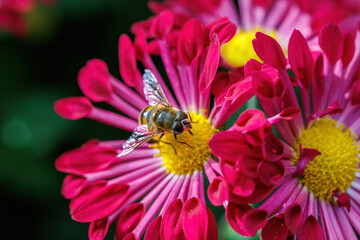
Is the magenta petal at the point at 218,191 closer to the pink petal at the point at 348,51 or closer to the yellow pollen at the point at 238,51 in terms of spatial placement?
the pink petal at the point at 348,51

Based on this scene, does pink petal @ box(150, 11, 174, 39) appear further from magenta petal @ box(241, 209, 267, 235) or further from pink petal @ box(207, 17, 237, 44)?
magenta petal @ box(241, 209, 267, 235)

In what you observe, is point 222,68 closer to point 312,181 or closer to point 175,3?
point 175,3

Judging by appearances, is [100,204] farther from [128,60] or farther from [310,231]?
[310,231]

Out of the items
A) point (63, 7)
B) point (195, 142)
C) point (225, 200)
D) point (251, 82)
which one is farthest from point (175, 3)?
point (225, 200)

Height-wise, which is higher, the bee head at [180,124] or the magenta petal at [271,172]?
the bee head at [180,124]

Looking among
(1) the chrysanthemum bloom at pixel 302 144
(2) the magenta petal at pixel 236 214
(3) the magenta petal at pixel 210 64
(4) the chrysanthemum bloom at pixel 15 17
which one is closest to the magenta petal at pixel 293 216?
(1) the chrysanthemum bloom at pixel 302 144
